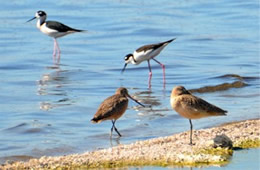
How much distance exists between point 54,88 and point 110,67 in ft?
9.11

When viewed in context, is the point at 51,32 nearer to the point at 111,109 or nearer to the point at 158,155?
the point at 111,109

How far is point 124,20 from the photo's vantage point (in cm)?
2367

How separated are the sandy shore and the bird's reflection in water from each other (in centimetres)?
388

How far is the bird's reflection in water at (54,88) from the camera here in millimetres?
12719

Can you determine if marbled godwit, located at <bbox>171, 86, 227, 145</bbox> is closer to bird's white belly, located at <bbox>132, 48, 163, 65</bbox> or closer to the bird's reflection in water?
the bird's reflection in water

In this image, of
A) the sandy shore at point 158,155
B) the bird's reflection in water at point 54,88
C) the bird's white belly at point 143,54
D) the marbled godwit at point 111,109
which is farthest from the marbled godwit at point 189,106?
the bird's white belly at point 143,54

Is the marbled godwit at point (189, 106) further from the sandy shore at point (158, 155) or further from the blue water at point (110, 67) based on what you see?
the blue water at point (110, 67)

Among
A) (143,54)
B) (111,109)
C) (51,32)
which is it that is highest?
(111,109)

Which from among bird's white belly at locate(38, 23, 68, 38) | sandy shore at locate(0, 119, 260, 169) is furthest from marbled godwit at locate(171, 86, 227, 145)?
bird's white belly at locate(38, 23, 68, 38)

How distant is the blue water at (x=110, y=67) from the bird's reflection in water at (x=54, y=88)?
0.06ft

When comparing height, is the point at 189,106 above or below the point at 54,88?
above

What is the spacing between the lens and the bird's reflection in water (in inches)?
501

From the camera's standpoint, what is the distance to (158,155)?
8.10 meters

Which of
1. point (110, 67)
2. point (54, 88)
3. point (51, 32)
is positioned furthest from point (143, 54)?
point (51, 32)
